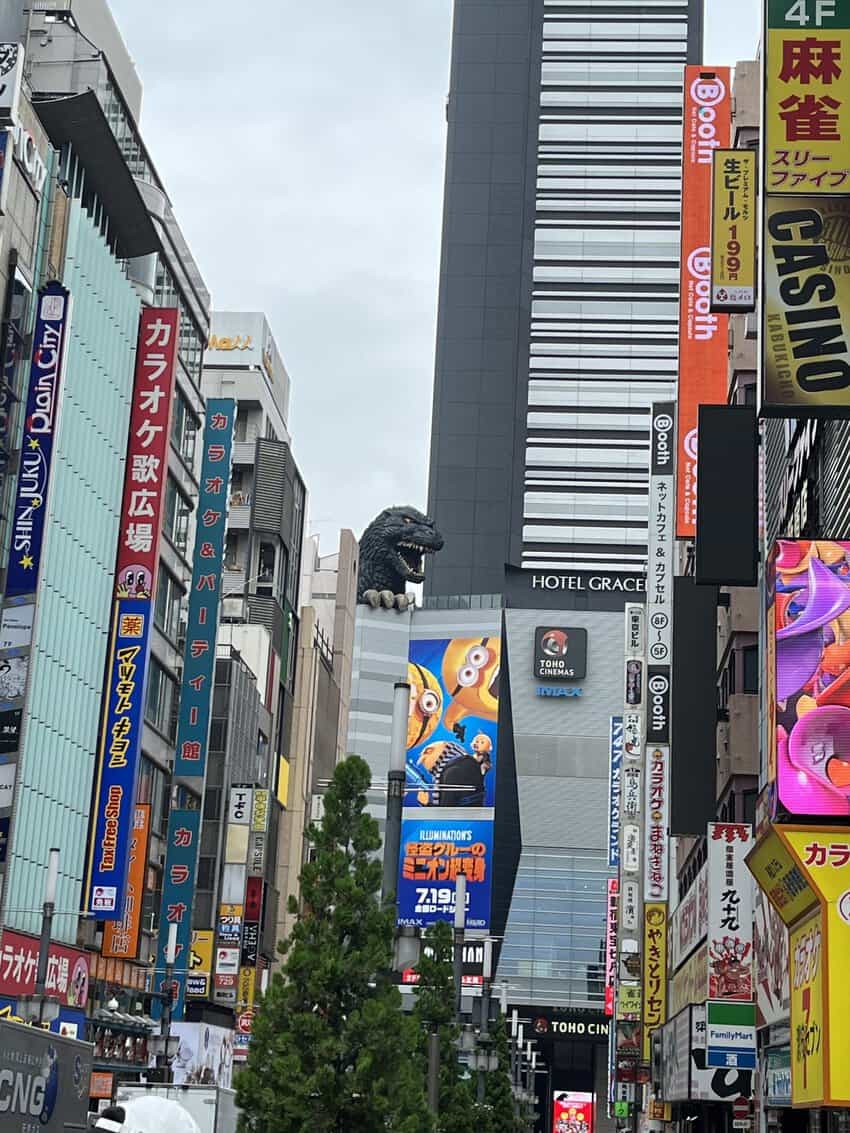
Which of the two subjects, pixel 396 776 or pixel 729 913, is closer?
pixel 396 776

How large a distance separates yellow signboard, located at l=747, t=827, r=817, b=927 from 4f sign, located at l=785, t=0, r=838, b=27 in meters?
9.73

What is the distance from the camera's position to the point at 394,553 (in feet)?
506

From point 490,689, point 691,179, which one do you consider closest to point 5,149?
point 691,179

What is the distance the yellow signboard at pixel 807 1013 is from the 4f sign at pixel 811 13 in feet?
34.9

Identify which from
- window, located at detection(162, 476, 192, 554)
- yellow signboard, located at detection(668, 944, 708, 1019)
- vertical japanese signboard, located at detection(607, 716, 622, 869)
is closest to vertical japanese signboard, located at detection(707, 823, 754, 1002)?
yellow signboard, located at detection(668, 944, 708, 1019)

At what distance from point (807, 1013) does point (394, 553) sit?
134m

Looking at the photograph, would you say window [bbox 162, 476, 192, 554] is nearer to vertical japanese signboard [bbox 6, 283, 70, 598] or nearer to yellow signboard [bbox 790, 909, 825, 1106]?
vertical japanese signboard [bbox 6, 283, 70, 598]

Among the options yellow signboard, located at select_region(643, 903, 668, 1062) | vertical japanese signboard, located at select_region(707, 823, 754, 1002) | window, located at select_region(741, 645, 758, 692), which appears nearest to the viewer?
vertical japanese signboard, located at select_region(707, 823, 754, 1002)

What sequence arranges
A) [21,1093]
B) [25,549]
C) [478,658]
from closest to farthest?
[21,1093]
[25,549]
[478,658]

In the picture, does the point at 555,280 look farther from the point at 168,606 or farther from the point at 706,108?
the point at 706,108

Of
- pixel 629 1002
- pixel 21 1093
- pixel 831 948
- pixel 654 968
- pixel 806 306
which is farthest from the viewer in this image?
pixel 629 1002

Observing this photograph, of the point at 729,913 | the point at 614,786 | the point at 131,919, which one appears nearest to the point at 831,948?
the point at 729,913

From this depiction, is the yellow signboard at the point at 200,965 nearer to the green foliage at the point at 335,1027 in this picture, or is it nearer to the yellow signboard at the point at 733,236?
the yellow signboard at the point at 733,236

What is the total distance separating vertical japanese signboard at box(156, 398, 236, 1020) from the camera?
6475 centimetres
